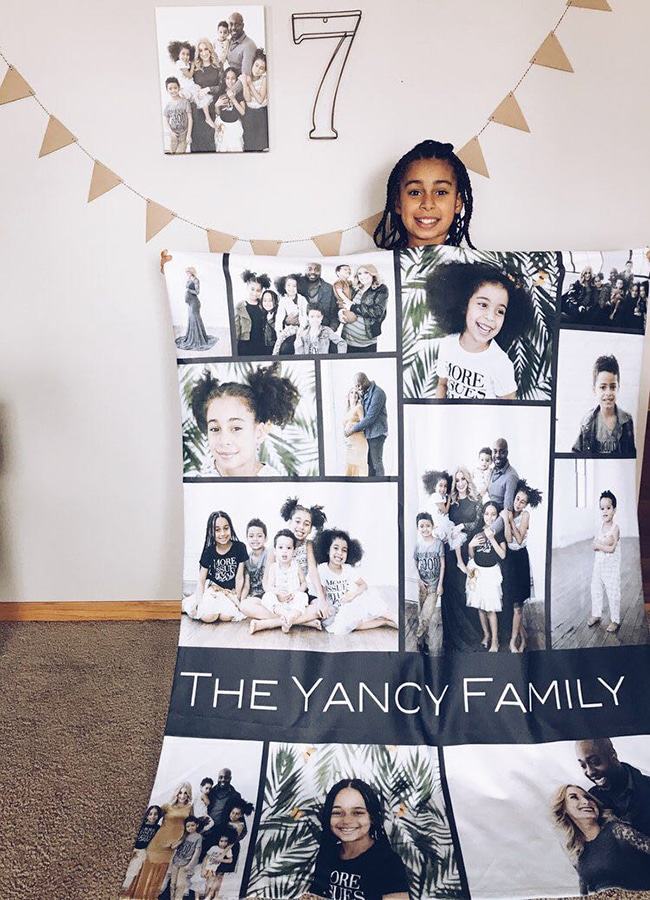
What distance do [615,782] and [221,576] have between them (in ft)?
2.98

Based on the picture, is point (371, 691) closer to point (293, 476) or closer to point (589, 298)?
point (293, 476)

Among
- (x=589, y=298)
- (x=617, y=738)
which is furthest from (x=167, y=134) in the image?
(x=617, y=738)

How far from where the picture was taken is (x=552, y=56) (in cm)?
186

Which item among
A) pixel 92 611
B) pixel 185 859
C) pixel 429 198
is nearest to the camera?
pixel 185 859

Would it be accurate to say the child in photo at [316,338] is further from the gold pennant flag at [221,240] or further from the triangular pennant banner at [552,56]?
the triangular pennant banner at [552,56]

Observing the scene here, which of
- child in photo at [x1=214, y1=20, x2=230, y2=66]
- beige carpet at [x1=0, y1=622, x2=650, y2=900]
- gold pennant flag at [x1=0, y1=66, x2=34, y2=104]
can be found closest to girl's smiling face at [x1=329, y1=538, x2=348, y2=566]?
beige carpet at [x1=0, y1=622, x2=650, y2=900]

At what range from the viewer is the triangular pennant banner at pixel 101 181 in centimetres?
194

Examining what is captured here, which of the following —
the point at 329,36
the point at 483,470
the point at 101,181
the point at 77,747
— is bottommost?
the point at 77,747

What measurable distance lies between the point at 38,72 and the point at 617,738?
213 cm

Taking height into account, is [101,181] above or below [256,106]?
below

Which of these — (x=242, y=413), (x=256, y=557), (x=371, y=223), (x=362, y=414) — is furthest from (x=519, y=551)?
(x=371, y=223)

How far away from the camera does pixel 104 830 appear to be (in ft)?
4.60

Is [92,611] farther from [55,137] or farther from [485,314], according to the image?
[485,314]

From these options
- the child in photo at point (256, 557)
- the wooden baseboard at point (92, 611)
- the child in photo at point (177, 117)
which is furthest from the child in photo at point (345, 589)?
the child in photo at point (177, 117)
